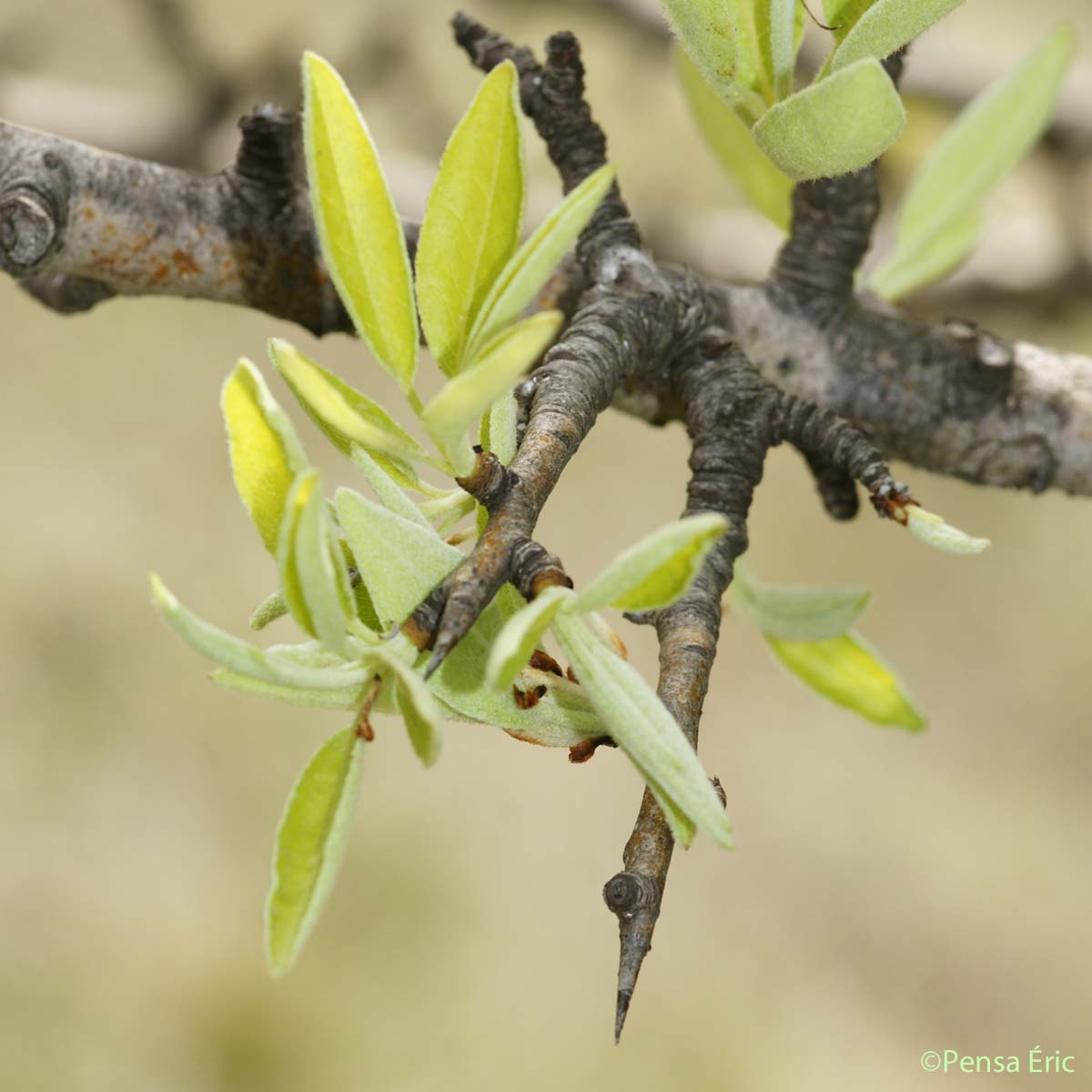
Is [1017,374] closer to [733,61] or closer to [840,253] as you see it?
[840,253]

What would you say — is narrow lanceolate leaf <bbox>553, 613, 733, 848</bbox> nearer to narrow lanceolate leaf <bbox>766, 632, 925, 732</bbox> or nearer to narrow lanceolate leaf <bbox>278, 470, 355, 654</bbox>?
narrow lanceolate leaf <bbox>278, 470, 355, 654</bbox>

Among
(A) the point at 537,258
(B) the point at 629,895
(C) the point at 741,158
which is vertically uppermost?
(C) the point at 741,158

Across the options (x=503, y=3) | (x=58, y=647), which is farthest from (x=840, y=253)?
(x=58, y=647)

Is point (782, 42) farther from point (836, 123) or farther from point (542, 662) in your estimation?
point (542, 662)

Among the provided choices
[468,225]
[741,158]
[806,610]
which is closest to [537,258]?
[468,225]

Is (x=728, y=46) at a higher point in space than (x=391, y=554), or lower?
higher

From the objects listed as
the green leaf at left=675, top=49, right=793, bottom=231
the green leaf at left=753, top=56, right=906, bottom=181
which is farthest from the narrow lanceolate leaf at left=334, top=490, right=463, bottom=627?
the green leaf at left=675, top=49, right=793, bottom=231
